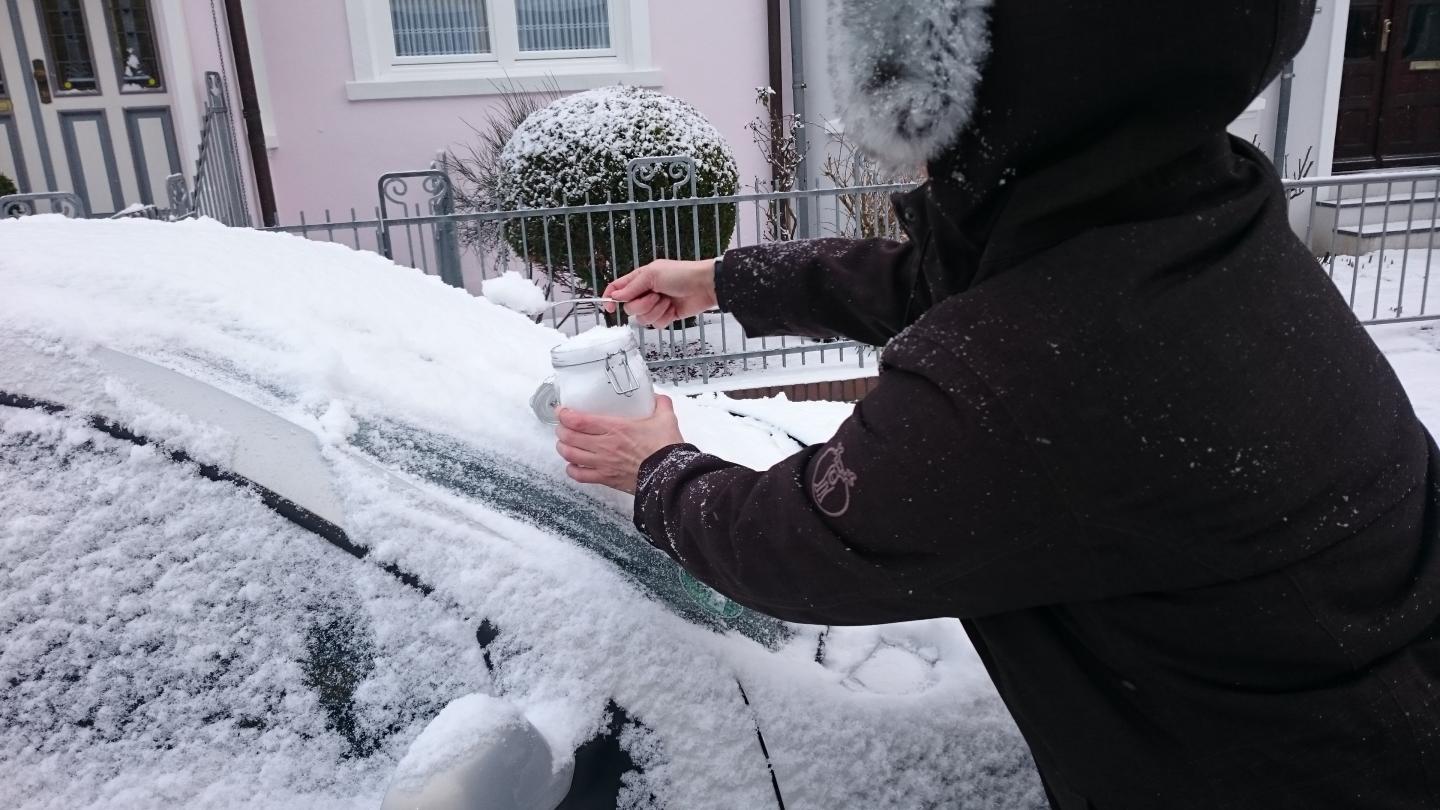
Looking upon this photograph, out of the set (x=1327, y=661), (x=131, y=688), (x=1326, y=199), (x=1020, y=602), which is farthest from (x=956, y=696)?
(x=1326, y=199)

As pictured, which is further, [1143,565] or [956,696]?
[956,696]

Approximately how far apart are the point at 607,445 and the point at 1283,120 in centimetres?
906

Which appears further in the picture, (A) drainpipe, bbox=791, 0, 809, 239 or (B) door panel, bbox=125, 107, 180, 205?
(A) drainpipe, bbox=791, 0, 809, 239

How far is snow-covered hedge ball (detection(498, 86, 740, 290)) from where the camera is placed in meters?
5.86

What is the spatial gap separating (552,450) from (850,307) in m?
0.57

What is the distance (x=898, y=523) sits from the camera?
3.25 ft

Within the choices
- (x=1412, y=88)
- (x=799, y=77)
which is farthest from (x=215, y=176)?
(x=1412, y=88)

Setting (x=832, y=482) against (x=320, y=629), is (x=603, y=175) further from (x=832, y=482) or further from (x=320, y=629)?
(x=832, y=482)

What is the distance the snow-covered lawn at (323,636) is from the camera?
117 centimetres

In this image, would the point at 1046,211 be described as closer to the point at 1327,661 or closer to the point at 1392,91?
the point at 1327,661

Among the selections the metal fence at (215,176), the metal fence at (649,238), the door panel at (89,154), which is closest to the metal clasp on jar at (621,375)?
the metal fence at (649,238)

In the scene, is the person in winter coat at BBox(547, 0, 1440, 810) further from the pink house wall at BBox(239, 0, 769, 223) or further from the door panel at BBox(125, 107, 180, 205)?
the pink house wall at BBox(239, 0, 769, 223)

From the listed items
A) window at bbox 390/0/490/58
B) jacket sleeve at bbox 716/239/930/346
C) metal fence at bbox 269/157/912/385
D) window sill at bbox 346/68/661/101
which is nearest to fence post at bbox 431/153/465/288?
metal fence at bbox 269/157/912/385

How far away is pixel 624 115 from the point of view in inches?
237
